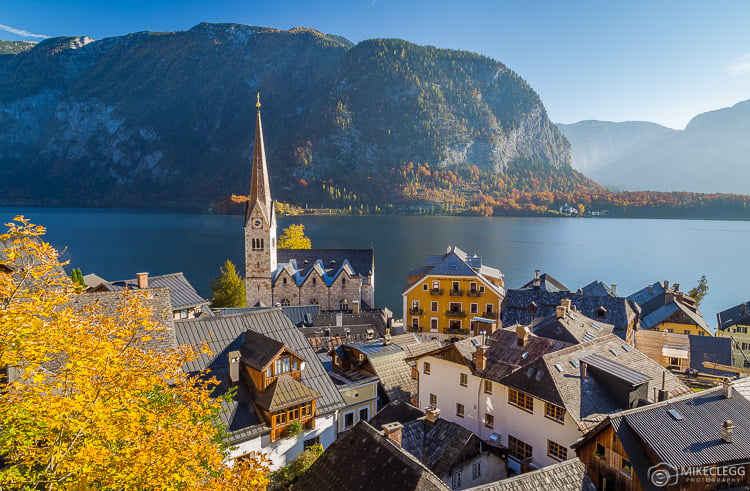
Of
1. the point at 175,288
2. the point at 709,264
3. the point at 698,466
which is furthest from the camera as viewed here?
the point at 709,264

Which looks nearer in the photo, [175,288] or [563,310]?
[563,310]

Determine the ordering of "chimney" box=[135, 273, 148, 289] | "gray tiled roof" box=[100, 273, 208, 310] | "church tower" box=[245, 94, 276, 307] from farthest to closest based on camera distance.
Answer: "church tower" box=[245, 94, 276, 307]
"gray tiled roof" box=[100, 273, 208, 310]
"chimney" box=[135, 273, 148, 289]

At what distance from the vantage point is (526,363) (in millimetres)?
26094

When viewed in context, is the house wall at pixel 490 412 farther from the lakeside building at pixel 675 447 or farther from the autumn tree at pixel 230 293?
the autumn tree at pixel 230 293

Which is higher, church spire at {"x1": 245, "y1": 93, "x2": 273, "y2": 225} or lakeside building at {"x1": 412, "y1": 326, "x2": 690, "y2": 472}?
church spire at {"x1": 245, "y1": 93, "x2": 273, "y2": 225}

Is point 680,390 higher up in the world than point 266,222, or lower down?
lower down

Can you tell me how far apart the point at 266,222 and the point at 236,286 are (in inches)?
449

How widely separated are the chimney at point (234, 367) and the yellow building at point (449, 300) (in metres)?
31.5

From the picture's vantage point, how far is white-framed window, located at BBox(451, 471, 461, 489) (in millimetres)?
18447

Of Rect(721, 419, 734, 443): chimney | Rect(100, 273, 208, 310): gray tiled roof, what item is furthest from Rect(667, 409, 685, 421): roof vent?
Rect(100, 273, 208, 310): gray tiled roof

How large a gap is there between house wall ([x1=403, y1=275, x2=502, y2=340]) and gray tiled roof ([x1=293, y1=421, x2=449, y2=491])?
35.1 metres

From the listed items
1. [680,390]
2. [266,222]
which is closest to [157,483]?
[680,390]

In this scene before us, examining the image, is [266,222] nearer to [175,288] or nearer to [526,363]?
[175,288]

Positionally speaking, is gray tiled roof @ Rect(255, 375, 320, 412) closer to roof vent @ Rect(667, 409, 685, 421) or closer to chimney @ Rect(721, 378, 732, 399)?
roof vent @ Rect(667, 409, 685, 421)
